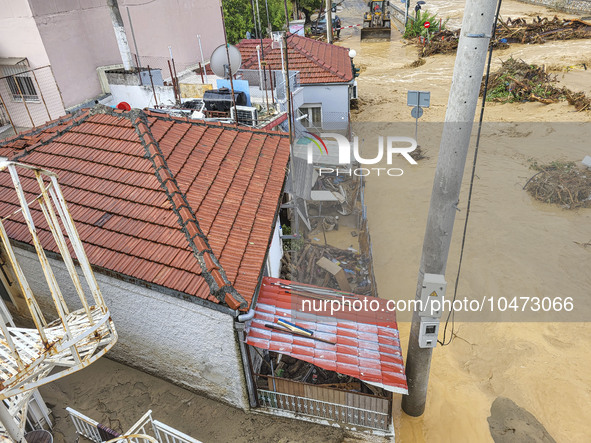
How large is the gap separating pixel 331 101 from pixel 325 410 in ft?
47.1

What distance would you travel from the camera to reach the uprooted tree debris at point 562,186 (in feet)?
48.0

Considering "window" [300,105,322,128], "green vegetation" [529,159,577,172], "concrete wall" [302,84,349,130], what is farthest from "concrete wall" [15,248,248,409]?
"green vegetation" [529,159,577,172]

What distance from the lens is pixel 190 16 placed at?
21984 millimetres

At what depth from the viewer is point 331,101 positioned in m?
18.4

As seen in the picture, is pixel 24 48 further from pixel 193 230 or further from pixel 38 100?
pixel 193 230

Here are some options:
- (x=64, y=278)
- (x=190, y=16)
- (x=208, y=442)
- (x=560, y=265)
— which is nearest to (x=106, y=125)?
(x=64, y=278)

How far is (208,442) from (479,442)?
4942 millimetres

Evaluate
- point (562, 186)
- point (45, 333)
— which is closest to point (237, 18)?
point (562, 186)

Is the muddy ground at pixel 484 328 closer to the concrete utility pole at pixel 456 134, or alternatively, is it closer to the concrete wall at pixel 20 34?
the concrete utility pole at pixel 456 134

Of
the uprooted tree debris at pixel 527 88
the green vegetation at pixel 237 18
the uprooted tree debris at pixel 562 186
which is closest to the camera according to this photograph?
the uprooted tree debris at pixel 562 186

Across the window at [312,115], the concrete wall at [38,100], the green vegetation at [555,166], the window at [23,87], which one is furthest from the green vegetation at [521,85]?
the window at [23,87]

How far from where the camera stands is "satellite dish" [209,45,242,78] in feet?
42.5

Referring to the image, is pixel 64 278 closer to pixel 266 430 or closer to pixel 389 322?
pixel 266 430

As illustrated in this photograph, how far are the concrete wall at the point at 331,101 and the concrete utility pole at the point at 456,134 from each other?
44.3 feet
